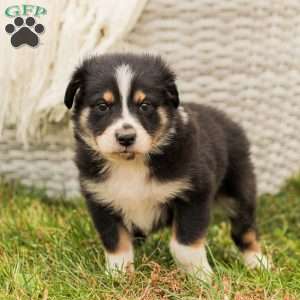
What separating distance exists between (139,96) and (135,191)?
532mm

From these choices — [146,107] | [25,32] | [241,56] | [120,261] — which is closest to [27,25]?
[25,32]

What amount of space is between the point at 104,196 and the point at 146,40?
174 cm

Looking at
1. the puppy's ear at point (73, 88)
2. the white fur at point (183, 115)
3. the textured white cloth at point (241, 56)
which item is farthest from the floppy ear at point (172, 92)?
the textured white cloth at point (241, 56)

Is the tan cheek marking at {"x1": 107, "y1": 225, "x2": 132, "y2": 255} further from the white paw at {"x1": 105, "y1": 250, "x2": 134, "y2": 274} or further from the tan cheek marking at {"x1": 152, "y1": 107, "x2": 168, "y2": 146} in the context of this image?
the tan cheek marking at {"x1": 152, "y1": 107, "x2": 168, "y2": 146}

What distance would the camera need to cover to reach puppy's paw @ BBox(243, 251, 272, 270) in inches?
168

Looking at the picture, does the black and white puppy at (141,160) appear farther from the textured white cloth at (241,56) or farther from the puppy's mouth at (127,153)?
the textured white cloth at (241,56)

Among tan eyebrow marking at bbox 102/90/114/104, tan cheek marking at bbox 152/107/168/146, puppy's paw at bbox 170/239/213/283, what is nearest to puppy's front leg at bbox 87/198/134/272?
puppy's paw at bbox 170/239/213/283

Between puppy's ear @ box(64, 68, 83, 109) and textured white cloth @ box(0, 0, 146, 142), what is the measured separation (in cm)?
108

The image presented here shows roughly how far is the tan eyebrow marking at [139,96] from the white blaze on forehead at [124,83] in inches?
1.7

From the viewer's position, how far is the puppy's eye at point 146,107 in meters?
3.94

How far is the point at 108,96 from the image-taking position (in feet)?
12.9

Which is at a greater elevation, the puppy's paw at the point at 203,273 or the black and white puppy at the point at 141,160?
the black and white puppy at the point at 141,160

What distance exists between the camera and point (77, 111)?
4.20 m

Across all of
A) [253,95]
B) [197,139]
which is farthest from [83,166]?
[253,95]
